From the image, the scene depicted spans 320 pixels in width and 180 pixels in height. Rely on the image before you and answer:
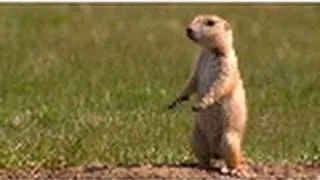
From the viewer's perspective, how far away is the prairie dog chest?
761cm

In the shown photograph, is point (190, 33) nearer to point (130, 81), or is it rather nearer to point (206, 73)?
point (206, 73)

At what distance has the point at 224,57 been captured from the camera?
24.9ft

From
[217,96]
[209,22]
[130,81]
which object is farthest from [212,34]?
[130,81]

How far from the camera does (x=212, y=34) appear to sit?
25.0 ft

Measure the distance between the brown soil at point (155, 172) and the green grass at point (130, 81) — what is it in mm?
296

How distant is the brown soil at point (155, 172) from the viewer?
24.9 ft

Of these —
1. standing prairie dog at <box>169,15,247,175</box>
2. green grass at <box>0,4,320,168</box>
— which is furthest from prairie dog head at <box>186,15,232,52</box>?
green grass at <box>0,4,320,168</box>

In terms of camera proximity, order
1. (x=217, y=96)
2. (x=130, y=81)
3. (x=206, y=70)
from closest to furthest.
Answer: (x=217, y=96) → (x=206, y=70) → (x=130, y=81)

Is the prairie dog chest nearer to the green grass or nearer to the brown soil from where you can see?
the brown soil

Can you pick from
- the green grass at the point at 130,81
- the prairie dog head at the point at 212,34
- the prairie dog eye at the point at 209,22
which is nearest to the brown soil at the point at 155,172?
the green grass at the point at 130,81

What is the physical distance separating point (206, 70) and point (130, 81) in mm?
4383

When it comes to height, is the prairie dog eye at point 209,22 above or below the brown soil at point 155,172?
above

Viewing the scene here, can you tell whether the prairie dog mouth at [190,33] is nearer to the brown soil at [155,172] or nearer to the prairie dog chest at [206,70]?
the prairie dog chest at [206,70]

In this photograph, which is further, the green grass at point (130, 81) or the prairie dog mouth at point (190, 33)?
the green grass at point (130, 81)
